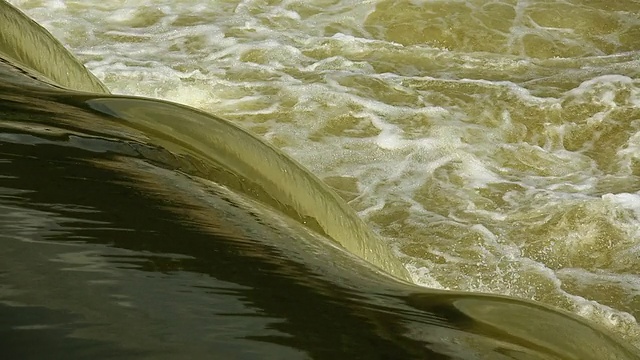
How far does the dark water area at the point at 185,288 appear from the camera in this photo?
118cm

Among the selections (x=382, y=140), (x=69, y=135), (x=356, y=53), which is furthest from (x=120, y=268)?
(x=356, y=53)

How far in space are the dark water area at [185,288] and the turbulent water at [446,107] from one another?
2.23 meters

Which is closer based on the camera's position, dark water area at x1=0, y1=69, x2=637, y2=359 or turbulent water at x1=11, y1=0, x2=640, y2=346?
dark water area at x1=0, y1=69, x2=637, y2=359

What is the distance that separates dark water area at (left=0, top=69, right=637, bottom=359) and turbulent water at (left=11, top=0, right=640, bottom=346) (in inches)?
87.7

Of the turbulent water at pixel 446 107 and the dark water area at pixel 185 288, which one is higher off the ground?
the turbulent water at pixel 446 107

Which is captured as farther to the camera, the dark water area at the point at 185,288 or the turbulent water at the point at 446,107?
the turbulent water at the point at 446,107

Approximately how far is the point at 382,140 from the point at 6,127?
11.8 ft

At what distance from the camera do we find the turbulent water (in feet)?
13.6

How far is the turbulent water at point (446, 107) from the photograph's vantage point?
13.6ft

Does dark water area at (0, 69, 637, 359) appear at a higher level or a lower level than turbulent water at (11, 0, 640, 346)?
lower

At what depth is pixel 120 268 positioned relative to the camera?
1345mm

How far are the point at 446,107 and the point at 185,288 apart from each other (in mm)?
4580

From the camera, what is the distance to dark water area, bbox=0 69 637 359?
1182mm

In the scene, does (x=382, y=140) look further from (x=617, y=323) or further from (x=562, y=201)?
(x=617, y=323)
